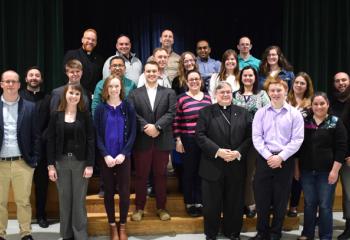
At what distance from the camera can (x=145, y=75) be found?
4328mm

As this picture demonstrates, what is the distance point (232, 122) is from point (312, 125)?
674 millimetres

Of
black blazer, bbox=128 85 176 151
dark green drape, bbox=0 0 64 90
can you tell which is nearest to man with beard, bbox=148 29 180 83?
black blazer, bbox=128 85 176 151

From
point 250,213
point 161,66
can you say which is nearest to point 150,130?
point 161,66

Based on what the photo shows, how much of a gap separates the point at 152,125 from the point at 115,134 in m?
0.35

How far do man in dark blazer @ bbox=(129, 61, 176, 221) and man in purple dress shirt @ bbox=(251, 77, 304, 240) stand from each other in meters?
0.80

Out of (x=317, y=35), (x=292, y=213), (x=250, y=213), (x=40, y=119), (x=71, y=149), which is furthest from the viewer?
(x=317, y=35)

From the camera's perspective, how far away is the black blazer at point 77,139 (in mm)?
3898

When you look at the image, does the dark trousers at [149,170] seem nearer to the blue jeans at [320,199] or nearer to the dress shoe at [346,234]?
Answer: the blue jeans at [320,199]

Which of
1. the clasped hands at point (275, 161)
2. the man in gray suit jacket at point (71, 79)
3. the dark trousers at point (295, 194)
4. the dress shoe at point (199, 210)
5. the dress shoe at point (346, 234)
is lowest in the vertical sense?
the dress shoe at point (346, 234)

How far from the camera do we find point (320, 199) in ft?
13.2

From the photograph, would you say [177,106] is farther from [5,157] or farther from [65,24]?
[65,24]

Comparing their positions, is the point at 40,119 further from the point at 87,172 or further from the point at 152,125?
the point at 152,125

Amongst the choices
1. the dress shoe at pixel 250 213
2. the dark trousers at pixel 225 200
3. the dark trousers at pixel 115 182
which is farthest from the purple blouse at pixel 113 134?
the dress shoe at pixel 250 213

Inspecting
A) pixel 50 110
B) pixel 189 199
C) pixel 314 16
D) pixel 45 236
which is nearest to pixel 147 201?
pixel 189 199
